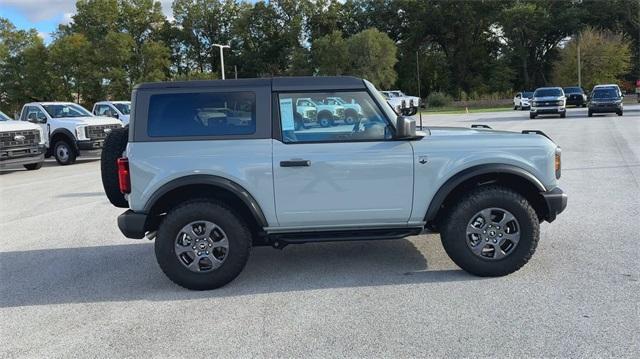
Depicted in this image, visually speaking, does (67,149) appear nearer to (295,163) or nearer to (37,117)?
(37,117)

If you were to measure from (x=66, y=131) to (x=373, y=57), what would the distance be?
56.3m

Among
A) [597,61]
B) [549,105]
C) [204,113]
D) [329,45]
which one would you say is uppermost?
[329,45]

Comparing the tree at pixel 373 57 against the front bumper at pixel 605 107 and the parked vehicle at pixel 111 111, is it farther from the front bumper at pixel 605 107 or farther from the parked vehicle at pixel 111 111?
the parked vehicle at pixel 111 111

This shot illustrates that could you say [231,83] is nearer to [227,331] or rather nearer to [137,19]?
[227,331]

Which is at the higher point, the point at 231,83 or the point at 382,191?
the point at 231,83

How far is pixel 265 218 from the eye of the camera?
511 cm

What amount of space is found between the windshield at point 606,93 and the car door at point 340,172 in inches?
1042

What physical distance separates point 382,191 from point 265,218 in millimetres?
1098

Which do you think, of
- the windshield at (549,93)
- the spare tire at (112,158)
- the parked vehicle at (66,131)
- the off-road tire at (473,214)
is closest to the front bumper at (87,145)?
the parked vehicle at (66,131)

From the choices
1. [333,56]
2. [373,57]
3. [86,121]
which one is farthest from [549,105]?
[333,56]

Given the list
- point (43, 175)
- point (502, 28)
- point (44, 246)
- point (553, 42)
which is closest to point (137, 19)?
point (502, 28)

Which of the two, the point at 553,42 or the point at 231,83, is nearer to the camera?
the point at 231,83

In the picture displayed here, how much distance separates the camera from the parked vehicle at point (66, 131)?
707 inches

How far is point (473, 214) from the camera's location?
508 cm
